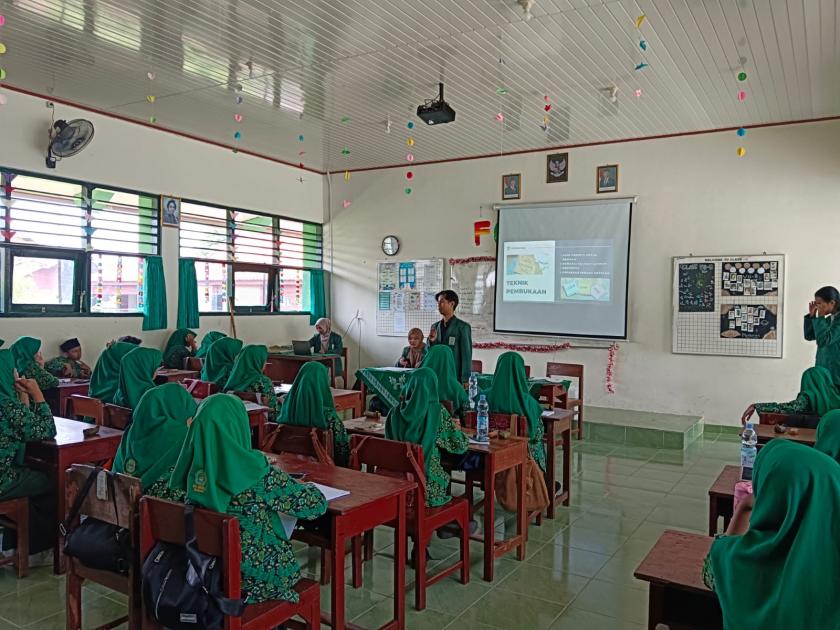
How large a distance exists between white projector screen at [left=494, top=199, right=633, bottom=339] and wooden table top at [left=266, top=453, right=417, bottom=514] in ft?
17.8

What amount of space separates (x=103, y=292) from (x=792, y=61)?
6755mm

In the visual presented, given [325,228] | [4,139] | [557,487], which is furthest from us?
[325,228]

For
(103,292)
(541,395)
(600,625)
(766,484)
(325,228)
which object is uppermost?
(325,228)

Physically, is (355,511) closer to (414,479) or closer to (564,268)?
(414,479)

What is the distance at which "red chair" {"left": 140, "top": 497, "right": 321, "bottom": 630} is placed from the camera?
6.31ft

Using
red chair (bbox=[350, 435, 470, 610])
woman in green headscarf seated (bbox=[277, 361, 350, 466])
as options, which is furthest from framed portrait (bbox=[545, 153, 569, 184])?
red chair (bbox=[350, 435, 470, 610])

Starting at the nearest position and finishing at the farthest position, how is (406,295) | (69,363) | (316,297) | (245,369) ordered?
(245,369), (69,363), (406,295), (316,297)

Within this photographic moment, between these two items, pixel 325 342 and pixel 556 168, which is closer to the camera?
pixel 556 168

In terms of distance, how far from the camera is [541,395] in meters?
6.22

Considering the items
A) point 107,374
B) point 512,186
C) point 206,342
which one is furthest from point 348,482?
point 512,186

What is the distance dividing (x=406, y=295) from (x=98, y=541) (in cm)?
708

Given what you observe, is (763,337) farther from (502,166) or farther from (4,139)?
(4,139)


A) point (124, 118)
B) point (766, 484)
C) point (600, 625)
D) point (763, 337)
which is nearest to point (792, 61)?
A: point (763, 337)

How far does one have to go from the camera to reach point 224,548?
1.92 meters
